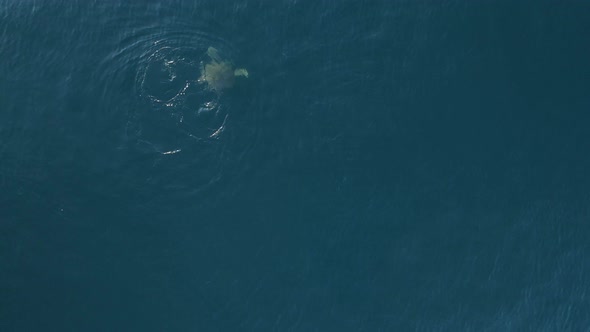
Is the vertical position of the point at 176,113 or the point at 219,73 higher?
the point at 219,73

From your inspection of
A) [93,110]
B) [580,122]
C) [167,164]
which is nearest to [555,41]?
[580,122]

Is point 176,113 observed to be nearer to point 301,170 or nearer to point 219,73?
point 219,73

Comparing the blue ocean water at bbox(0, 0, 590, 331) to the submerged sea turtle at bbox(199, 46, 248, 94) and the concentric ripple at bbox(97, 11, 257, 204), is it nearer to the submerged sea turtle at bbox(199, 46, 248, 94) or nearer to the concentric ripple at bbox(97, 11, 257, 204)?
the concentric ripple at bbox(97, 11, 257, 204)

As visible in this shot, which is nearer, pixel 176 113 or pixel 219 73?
pixel 176 113

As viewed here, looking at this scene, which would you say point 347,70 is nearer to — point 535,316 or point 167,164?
point 167,164

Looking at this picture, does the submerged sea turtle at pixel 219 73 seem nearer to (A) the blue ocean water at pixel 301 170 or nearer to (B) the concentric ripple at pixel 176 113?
(B) the concentric ripple at pixel 176 113

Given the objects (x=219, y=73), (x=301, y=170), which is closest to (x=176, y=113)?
(x=219, y=73)

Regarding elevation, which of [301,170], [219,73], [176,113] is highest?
[219,73]

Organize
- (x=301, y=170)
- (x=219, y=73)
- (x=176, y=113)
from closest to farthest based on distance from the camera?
(x=301, y=170), (x=176, y=113), (x=219, y=73)
